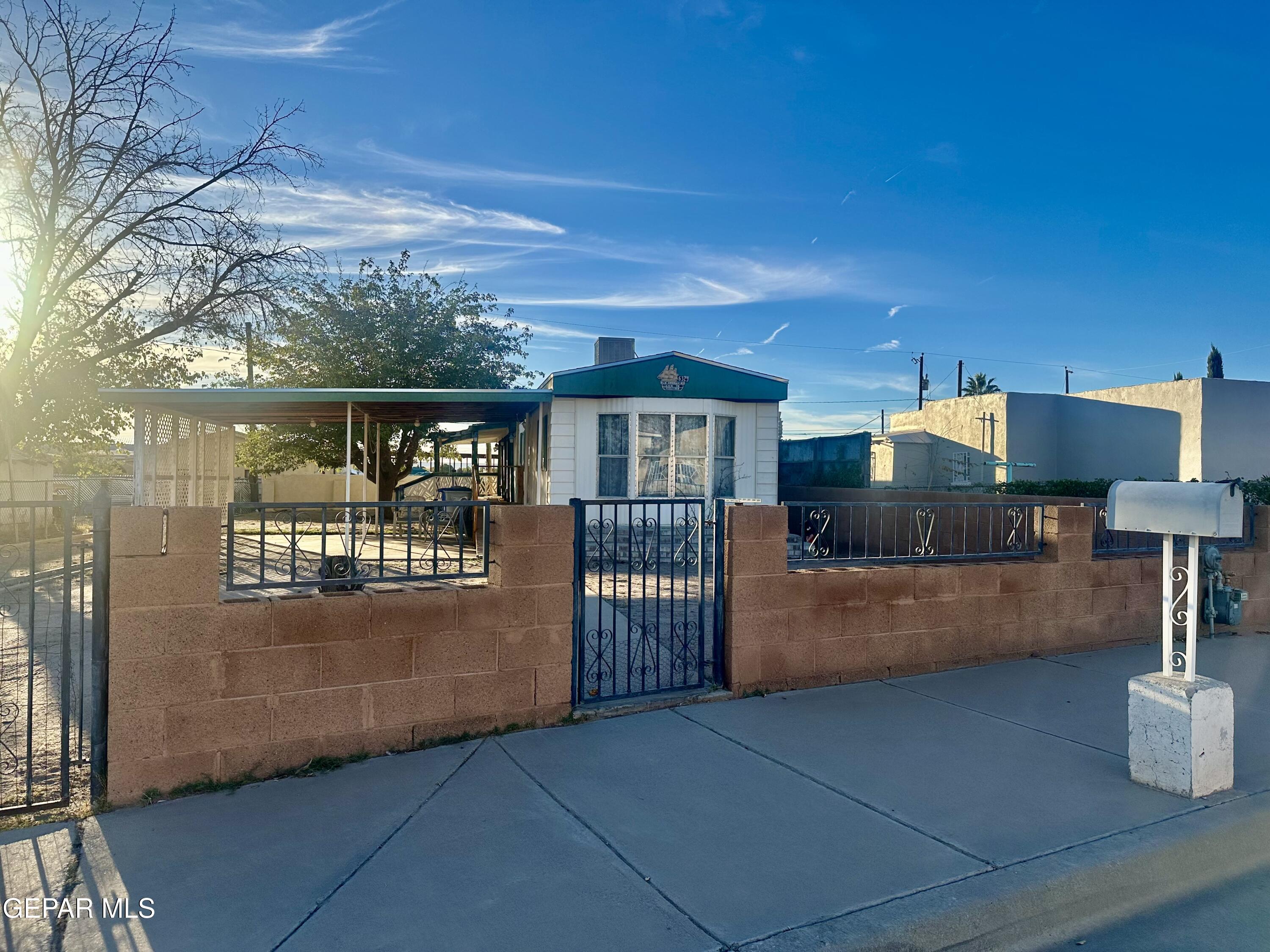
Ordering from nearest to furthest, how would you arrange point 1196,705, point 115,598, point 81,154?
1. point 115,598
2. point 1196,705
3. point 81,154

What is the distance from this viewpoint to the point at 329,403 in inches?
422

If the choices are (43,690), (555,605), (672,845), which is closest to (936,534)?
(555,605)

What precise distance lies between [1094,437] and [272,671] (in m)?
26.1

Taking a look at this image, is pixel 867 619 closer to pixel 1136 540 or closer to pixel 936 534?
pixel 936 534

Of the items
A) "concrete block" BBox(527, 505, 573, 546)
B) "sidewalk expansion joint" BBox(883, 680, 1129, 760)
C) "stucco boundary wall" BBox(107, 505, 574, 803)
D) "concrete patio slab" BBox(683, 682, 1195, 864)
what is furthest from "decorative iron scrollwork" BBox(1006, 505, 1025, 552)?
"stucco boundary wall" BBox(107, 505, 574, 803)

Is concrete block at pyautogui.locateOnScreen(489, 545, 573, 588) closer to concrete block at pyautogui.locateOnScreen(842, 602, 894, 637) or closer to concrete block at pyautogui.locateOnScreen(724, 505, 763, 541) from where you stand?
concrete block at pyautogui.locateOnScreen(724, 505, 763, 541)

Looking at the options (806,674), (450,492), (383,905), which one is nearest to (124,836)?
(383,905)

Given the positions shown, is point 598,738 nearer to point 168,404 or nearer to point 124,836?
point 124,836

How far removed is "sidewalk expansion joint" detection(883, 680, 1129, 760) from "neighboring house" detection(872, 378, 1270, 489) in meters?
18.3

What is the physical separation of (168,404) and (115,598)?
23.0 ft

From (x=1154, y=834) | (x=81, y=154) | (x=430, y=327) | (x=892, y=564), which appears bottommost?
(x=1154, y=834)

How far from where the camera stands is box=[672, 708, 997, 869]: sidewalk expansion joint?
138 inches

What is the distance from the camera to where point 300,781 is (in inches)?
167

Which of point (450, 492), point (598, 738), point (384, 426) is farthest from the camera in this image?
point (384, 426)
